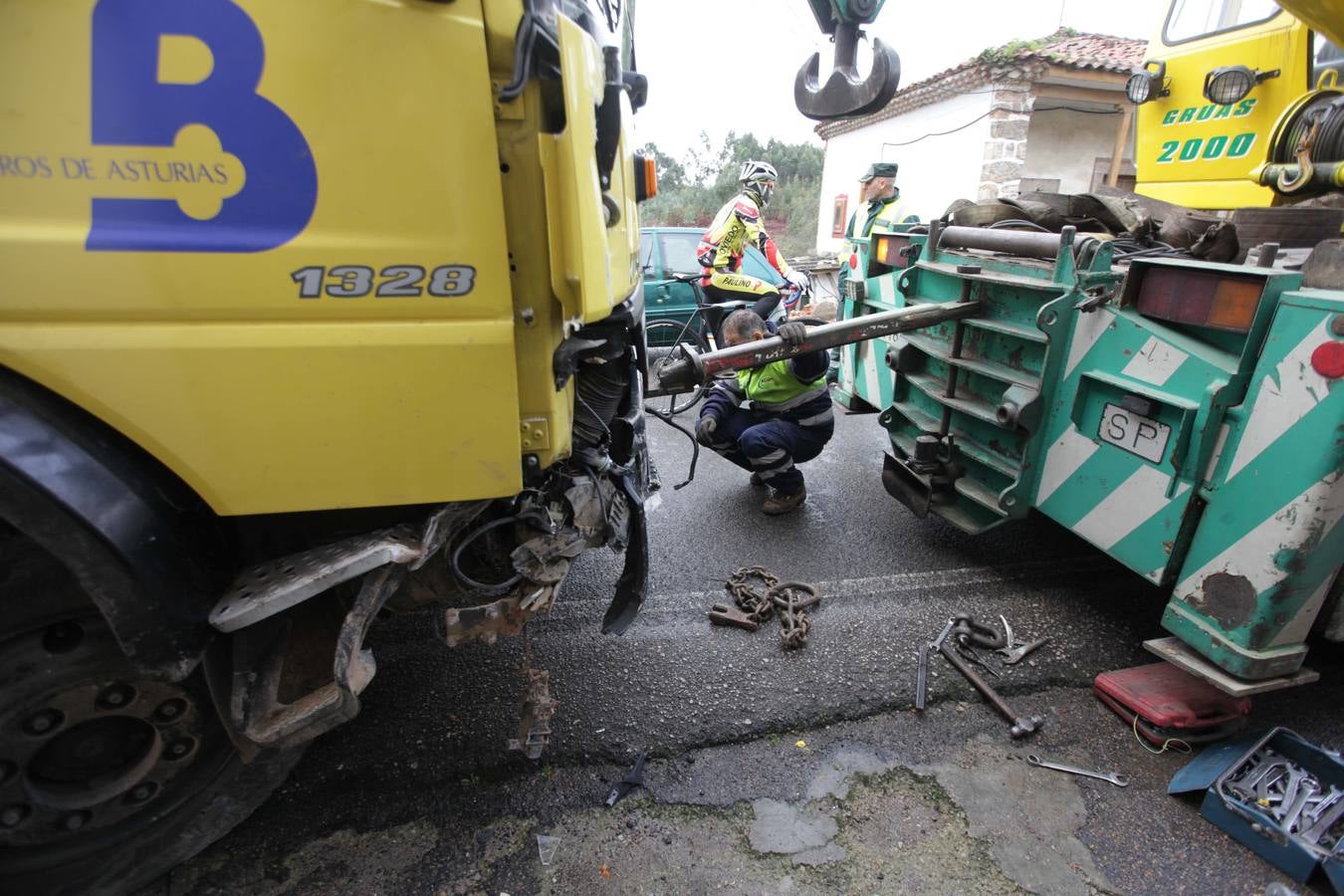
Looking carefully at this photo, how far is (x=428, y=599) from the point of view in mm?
2020

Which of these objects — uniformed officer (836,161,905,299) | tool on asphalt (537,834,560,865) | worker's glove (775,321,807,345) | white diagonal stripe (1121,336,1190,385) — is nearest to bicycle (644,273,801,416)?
uniformed officer (836,161,905,299)

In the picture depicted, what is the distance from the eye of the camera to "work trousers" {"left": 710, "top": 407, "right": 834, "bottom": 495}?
12.8ft

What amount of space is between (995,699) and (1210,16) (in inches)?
149

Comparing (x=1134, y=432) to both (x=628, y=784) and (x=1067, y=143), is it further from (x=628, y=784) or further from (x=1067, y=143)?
(x=1067, y=143)

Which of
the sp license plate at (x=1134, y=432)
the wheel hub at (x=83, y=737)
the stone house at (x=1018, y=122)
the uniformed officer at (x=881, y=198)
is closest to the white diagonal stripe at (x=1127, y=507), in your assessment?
the sp license plate at (x=1134, y=432)

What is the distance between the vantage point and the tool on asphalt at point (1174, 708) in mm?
2299

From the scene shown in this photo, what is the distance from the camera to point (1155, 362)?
2.36 meters

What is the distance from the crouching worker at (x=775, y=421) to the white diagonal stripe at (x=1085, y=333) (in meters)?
1.27

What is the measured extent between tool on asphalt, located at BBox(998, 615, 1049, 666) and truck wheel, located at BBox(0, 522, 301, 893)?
2.58 metres

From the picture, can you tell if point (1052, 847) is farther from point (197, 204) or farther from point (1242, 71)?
point (1242, 71)

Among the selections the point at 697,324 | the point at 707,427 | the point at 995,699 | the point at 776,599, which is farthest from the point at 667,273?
the point at 995,699

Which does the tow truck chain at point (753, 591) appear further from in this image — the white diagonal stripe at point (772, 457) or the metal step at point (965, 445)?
the metal step at point (965, 445)

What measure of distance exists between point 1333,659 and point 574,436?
10.2ft

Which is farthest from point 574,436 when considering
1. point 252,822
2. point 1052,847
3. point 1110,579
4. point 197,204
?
point 1110,579
